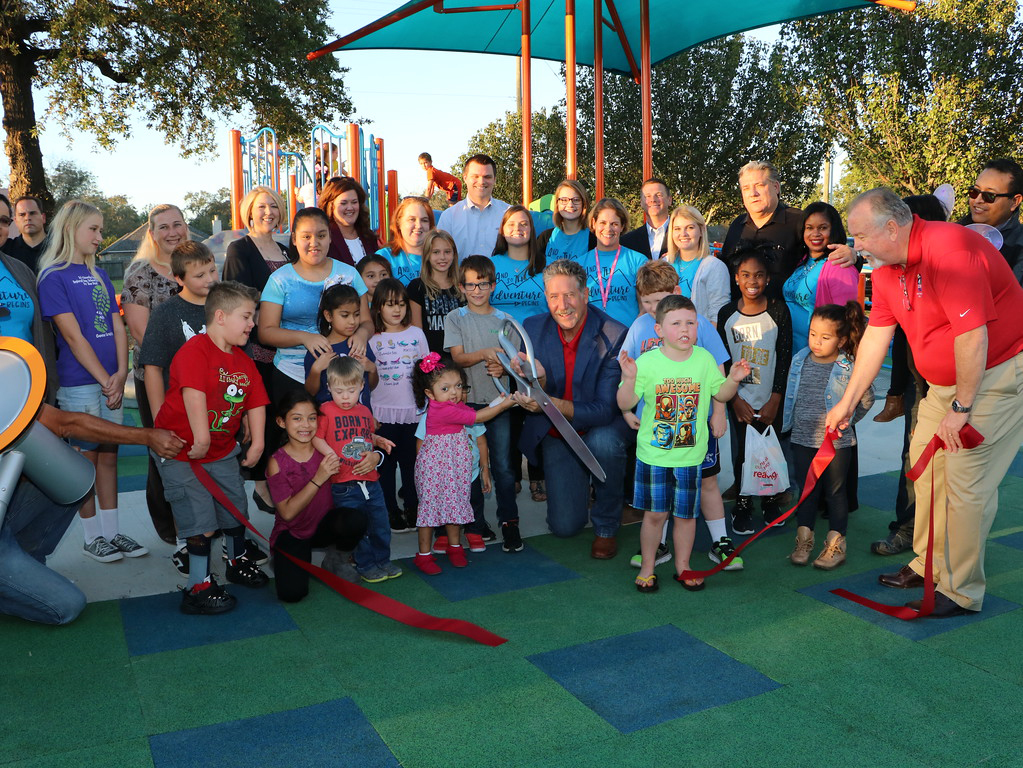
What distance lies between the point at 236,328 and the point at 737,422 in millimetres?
2933

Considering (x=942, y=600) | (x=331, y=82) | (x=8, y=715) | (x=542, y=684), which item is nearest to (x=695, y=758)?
(x=542, y=684)

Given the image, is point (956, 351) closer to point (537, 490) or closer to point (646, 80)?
point (537, 490)

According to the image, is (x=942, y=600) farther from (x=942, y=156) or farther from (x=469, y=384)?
(x=942, y=156)

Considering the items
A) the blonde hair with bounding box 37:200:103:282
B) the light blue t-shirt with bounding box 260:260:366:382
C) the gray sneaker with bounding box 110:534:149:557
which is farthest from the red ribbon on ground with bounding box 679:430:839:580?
the blonde hair with bounding box 37:200:103:282

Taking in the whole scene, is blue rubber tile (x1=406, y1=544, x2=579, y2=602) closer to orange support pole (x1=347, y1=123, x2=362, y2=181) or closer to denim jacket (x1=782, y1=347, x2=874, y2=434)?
denim jacket (x1=782, y1=347, x2=874, y2=434)

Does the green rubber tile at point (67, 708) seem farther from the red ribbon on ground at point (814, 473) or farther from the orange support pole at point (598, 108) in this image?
the orange support pole at point (598, 108)

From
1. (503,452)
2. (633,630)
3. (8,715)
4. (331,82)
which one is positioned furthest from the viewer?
(331,82)

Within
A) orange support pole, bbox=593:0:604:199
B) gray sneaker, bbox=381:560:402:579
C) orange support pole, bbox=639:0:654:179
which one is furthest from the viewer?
orange support pole, bbox=593:0:604:199

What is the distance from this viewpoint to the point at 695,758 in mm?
2416

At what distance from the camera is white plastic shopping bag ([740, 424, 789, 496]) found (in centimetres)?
449

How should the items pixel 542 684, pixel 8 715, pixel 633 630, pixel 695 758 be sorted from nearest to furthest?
1. pixel 695 758
2. pixel 8 715
3. pixel 542 684
4. pixel 633 630

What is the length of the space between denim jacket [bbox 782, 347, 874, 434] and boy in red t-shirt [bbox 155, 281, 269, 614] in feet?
9.50

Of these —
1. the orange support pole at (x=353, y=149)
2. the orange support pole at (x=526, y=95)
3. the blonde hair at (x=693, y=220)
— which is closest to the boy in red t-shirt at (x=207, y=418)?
the blonde hair at (x=693, y=220)

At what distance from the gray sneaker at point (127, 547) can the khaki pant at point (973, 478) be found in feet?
13.4
